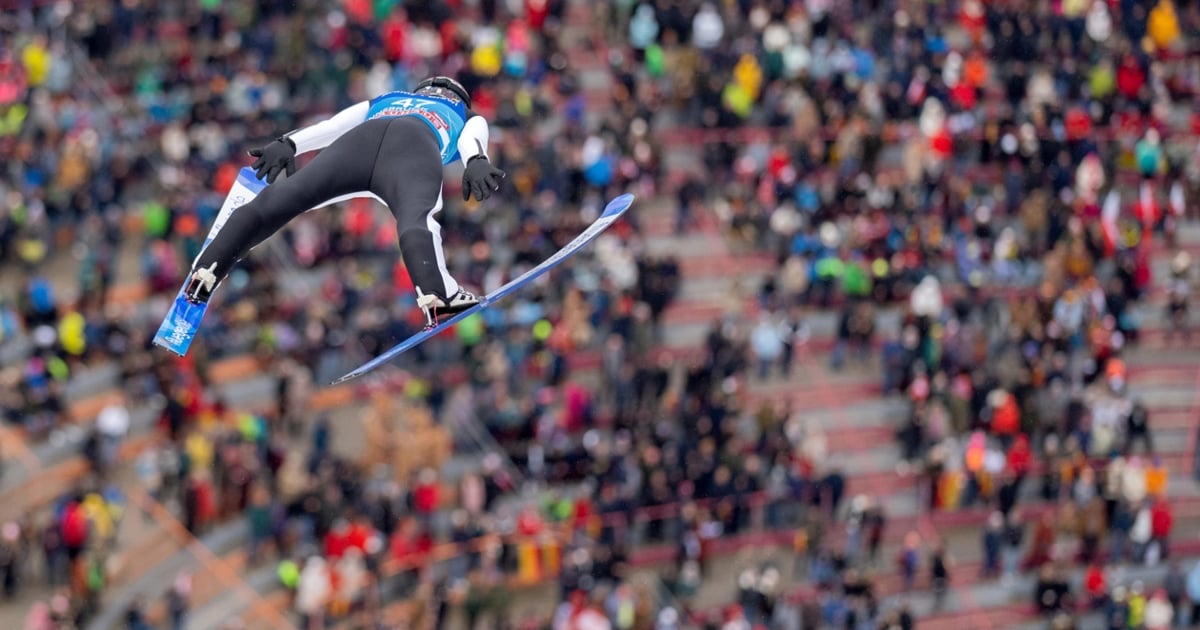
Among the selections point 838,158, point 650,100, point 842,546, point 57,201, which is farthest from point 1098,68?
point 57,201

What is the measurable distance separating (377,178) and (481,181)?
3.74 ft

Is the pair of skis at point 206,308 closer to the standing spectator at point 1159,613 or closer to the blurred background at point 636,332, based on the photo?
the blurred background at point 636,332

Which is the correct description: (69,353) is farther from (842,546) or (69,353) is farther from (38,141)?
(842,546)

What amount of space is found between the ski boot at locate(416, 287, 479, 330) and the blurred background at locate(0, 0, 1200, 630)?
1329 cm

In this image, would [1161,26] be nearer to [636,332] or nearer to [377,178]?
[636,332]

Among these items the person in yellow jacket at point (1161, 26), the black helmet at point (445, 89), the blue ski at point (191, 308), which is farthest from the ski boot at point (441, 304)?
the person in yellow jacket at point (1161, 26)

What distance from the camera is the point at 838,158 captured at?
118 feet

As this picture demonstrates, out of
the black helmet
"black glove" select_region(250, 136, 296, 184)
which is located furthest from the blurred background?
"black glove" select_region(250, 136, 296, 184)

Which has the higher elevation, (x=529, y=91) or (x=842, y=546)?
(x=529, y=91)

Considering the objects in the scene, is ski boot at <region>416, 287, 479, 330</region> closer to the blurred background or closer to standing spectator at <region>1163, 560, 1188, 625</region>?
the blurred background

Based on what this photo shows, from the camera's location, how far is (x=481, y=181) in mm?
14016

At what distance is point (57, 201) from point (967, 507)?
14.4 metres

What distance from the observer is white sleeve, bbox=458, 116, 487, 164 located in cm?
1493

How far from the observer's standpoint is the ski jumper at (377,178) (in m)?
14.6
